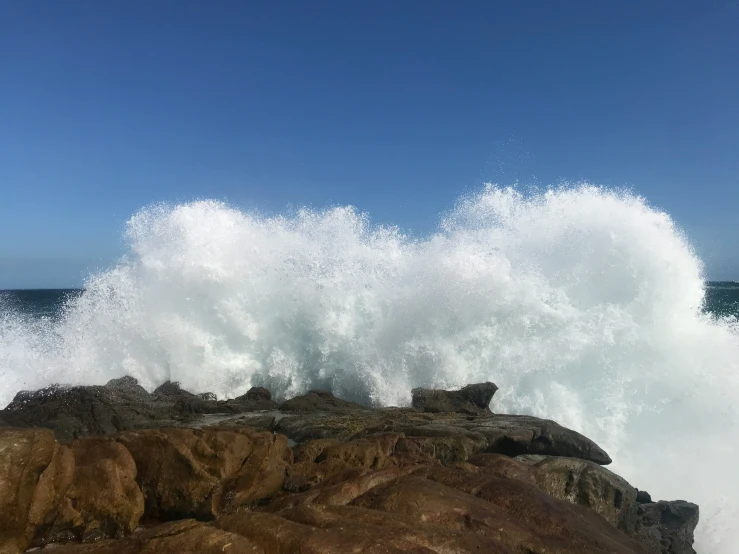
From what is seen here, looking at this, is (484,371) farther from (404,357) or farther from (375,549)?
(375,549)

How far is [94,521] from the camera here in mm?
5320

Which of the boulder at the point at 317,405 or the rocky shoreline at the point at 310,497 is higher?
the boulder at the point at 317,405

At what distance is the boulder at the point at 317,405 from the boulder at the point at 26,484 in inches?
338

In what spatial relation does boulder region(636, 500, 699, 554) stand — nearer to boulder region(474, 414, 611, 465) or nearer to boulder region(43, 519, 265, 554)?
boulder region(474, 414, 611, 465)

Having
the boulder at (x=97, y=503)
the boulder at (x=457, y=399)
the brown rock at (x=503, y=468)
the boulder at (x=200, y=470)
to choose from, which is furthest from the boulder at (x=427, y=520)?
the boulder at (x=457, y=399)

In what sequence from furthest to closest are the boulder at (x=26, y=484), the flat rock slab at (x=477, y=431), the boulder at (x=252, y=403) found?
the boulder at (x=252, y=403) < the flat rock slab at (x=477, y=431) < the boulder at (x=26, y=484)

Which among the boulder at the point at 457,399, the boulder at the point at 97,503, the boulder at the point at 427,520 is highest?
Result: the boulder at the point at 457,399

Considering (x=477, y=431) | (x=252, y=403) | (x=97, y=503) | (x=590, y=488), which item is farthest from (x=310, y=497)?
(x=252, y=403)

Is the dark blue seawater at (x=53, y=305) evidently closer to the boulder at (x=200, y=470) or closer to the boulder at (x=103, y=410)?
the boulder at (x=103, y=410)

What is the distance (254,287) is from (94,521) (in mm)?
15410

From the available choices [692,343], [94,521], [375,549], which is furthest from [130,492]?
[692,343]

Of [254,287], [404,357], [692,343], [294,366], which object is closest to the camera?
[692,343]

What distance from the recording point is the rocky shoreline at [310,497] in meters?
4.45

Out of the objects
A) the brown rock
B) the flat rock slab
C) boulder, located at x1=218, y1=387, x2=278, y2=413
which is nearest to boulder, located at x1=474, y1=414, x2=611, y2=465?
the flat rock slab
